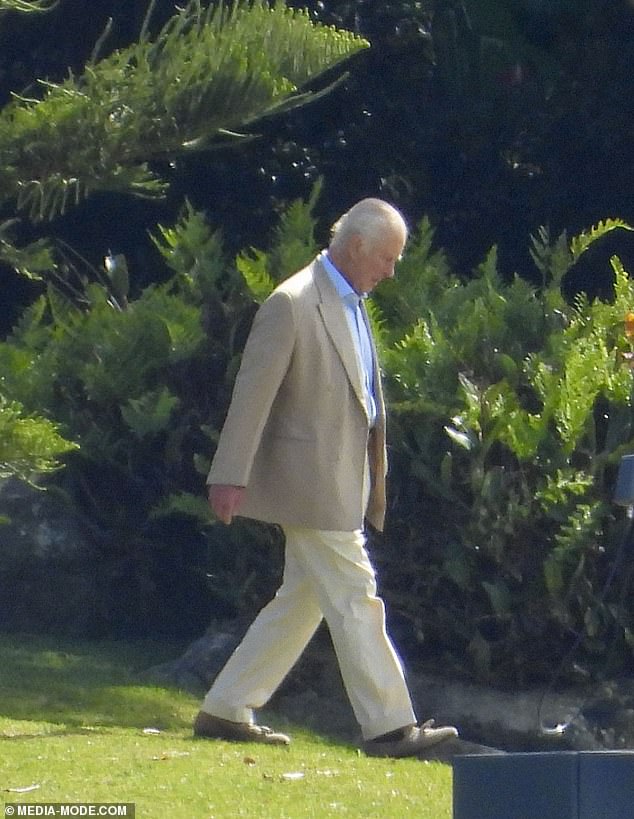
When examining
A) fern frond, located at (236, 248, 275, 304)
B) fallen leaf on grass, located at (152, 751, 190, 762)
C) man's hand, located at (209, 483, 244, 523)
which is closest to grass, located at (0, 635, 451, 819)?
fallen leaf on grass, located at (152, 751, 190, 762)

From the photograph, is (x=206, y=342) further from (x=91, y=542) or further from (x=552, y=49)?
(x=552, y=49)

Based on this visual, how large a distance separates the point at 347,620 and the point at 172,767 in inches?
30.1

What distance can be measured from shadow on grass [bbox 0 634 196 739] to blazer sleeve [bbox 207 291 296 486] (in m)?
1.38

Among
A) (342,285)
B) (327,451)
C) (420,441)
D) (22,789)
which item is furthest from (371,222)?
(22,789)

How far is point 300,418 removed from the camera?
6.05 m

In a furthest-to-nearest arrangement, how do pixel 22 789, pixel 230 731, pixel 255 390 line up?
1. pixel 230 731
2. pixel 255 390
3. pixel 22 789

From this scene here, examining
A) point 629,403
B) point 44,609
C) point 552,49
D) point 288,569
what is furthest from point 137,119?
point 552,49

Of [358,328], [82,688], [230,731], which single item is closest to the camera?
[358,328]

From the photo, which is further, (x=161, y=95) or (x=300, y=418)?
(x=161, y=95)

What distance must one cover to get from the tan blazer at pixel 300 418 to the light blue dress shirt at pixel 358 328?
0.09 ft

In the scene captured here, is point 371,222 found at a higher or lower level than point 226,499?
higher

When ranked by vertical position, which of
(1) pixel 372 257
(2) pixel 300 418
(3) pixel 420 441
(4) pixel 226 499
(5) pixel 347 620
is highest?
(1) pixel 372 257

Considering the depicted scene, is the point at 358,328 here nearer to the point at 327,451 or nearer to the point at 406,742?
the point at 327,451

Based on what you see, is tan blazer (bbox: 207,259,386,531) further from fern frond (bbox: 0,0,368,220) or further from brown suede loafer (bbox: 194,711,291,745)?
fern frond (bbox: 0,0,368,220)
